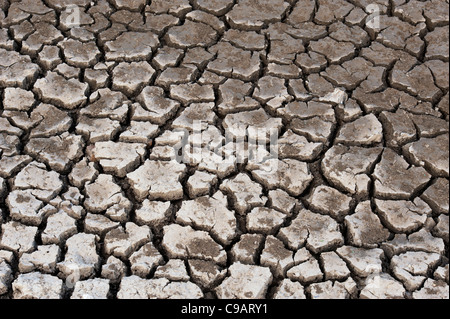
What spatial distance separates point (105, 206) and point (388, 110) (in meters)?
1.52

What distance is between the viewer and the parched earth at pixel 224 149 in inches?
113

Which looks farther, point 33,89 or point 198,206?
point 33,89

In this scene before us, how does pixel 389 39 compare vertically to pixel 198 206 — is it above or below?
above

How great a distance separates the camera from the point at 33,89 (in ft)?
12.1

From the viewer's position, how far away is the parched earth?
2.87 meters

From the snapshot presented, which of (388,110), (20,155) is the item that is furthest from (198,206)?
(388,110)

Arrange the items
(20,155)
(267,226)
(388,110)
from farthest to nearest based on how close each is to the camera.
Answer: (388,110) < (20,155) < (267,226)

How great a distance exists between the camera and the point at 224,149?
3.37m

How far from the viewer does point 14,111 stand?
357cm
